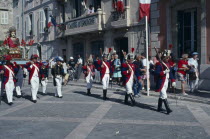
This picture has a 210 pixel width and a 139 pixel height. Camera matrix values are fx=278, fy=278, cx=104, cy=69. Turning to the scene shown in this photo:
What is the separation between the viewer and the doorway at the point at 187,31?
13938 mm

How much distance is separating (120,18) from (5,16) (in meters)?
21.9

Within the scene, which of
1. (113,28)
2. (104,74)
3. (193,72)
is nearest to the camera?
(104,74)

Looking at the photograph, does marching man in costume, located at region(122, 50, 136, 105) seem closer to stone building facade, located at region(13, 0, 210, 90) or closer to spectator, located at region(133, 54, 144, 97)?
spectator, located at region(133, 54, 144, 97)

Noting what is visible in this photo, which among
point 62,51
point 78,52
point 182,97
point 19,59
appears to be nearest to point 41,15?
point 62,51

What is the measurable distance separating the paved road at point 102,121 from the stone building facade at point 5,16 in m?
26.6

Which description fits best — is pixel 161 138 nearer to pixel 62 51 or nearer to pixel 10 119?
pixel 10 119

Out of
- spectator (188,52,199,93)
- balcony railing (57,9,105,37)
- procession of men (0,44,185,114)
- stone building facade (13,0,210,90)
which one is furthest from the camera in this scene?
balcony railing (57,9,105,37)

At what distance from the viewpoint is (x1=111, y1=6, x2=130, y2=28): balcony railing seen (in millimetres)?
17375

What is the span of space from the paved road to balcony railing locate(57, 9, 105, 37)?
10197 mm

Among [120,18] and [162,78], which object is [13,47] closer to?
[120,18]

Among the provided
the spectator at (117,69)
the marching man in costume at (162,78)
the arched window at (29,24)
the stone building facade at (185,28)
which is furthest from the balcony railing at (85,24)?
the marching man in costume at (162,78)

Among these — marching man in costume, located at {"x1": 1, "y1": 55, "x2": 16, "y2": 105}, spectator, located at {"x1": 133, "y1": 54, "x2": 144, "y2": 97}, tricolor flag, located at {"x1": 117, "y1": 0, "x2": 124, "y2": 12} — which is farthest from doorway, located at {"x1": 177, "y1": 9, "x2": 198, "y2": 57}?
marching man in costume, located at {"x1": 1, "y1": 55, "x2": 16, "y2": 105}

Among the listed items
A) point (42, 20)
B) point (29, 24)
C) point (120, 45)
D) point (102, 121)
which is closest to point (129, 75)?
point (102, 121)

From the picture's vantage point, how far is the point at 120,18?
18.0m
